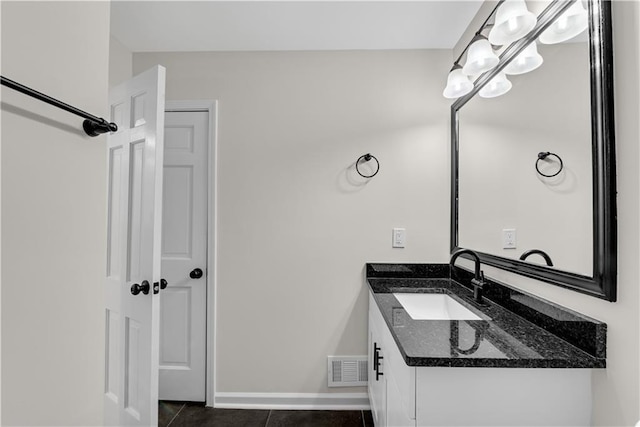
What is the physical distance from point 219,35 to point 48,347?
201cm

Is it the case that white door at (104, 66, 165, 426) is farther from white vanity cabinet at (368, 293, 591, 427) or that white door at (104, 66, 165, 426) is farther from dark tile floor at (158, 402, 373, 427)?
white vanity cabinet at (368, 293, 591, 427)

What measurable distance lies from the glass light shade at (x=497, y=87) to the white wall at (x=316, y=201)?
0.55m

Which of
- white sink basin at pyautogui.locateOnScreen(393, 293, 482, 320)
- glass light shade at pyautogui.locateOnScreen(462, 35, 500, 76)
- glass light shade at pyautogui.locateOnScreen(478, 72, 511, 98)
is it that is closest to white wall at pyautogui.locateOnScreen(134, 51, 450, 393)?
white sink basin at pyautogui.locateOnScreen(393, 293, 482, 320)

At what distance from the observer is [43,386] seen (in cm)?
75

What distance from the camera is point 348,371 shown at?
2.23 m

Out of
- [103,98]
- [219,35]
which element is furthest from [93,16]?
[219,35]

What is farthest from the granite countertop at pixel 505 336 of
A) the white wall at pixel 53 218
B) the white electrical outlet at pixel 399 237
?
the white wall at pixel 53 218

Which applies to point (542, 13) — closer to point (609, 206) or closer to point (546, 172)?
point (546, 172)

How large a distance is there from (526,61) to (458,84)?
0.45m

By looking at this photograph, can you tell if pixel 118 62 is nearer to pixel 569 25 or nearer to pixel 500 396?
pixel 569 25

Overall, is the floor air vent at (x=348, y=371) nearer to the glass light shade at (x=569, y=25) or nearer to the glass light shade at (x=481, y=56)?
the glass light shade at (x=481, y=56)

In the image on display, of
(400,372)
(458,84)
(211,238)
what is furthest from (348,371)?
(458,84)

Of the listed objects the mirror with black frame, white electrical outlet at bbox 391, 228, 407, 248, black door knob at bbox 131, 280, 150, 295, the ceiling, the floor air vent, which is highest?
the ceiling

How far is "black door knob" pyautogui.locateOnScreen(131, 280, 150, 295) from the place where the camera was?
5.13ft
